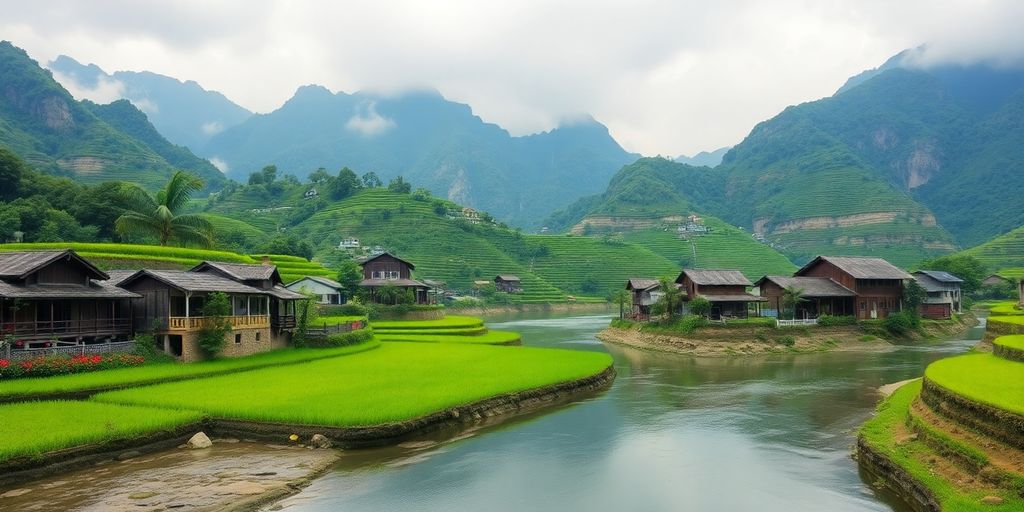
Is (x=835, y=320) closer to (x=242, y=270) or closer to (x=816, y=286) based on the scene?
(x=816, y=286)

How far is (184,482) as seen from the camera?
18344 mm

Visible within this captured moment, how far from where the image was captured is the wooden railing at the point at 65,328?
28.2m

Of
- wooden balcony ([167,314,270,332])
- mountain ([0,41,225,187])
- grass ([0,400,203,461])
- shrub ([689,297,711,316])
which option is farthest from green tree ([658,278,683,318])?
mountain ([0,41,225,187])

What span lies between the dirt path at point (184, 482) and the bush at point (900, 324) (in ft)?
196

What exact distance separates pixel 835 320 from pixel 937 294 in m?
21.7

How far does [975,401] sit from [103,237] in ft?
242

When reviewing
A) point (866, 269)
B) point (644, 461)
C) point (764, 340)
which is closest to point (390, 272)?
A: point (764, 340)

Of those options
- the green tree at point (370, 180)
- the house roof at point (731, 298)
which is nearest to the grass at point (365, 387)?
the house roof at point (731, 298)

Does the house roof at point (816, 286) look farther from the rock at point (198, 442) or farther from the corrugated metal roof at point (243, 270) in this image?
the rock at point (198, 442)

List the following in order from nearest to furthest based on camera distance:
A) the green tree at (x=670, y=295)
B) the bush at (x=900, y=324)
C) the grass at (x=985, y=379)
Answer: the grass at (x=985, y=379)
the green tree at (x=670, y=295)
the bush at (x=900, y=324)

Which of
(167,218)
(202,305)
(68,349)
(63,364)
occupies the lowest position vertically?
(63,364)

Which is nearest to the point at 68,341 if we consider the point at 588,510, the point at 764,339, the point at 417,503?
the point at 417,503

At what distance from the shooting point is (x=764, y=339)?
5706 cm

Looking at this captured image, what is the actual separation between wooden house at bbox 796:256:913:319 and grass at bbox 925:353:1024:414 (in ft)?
124
